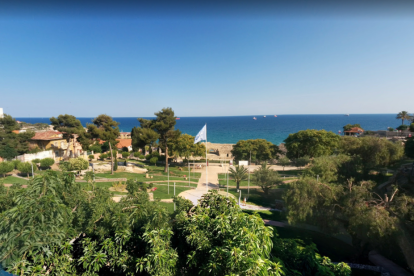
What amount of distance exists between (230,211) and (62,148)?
4061 centimetres

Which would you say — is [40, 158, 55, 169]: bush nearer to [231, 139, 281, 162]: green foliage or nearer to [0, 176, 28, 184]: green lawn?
[0, 176, 28, 184]: green lawn

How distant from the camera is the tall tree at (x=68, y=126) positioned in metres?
34.7

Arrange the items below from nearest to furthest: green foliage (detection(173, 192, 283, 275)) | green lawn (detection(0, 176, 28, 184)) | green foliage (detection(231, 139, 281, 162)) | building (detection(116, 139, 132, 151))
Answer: green foliage (detection(173, 192, 283, 275)), green lawn (detection(0, 176, 28, 184)), green foliage (detection(231, 139, 281, 162)), building (detection(116, 139, 132, 151))

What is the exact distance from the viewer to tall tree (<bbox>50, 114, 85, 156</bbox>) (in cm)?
3469

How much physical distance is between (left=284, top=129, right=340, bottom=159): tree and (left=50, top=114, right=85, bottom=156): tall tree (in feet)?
122

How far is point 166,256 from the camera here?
4.83 meters

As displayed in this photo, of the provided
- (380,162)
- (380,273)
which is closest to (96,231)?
(380,273)

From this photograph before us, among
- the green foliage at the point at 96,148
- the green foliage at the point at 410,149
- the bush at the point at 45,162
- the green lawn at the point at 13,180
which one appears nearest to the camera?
the green lawn at the point at 13,180

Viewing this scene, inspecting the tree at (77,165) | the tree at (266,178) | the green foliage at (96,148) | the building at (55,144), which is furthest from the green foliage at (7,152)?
the tree at (266,178)

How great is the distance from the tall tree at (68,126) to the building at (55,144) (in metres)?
0.63

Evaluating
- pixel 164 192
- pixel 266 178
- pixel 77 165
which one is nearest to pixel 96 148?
pixel 77 165

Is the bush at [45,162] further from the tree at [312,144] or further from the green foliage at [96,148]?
the tree at [312,144]

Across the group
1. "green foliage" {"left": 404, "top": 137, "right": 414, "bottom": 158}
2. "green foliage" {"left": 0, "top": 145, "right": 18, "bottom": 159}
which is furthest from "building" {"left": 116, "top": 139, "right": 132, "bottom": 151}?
"green foliage" {"left": 404, "top": 137, "right": 414, "bottom": 158}

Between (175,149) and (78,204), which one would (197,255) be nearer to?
(78,204)
